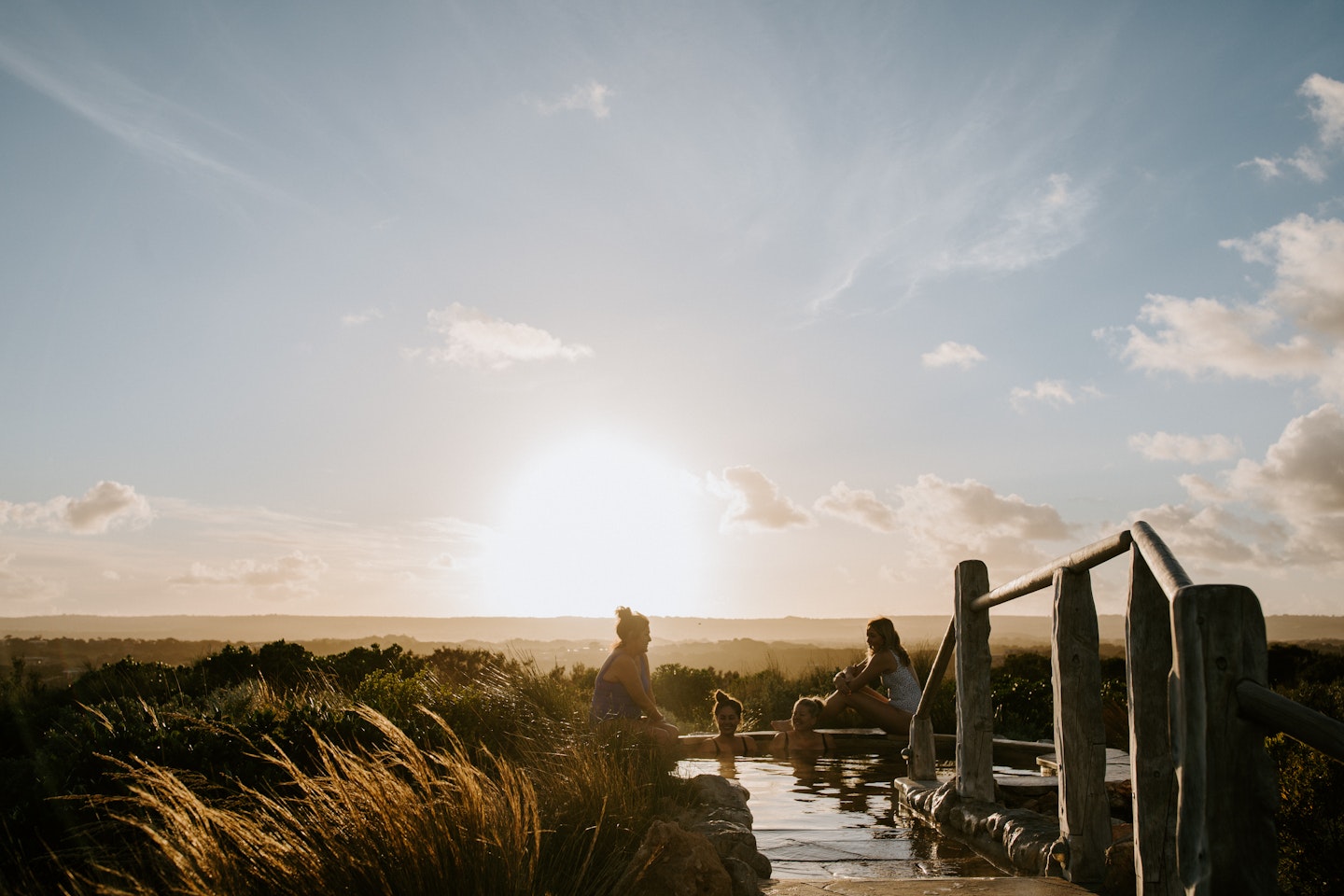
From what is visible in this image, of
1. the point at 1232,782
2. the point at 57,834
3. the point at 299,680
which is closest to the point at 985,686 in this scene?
the point at 1232,782

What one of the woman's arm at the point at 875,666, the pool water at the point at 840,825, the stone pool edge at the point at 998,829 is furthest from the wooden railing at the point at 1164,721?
the woman's arm at the point at 875,666

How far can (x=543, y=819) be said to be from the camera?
4812 mm

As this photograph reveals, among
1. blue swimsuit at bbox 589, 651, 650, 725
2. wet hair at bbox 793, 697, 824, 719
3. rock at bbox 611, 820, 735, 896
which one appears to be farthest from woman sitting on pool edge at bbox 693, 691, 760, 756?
rock at bbox 611, 820, 735, 896

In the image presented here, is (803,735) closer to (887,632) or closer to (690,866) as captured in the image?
(887,632)

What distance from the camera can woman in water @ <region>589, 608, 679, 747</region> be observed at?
826 cm

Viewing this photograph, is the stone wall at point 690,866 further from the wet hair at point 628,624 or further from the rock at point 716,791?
the wet hair at point 628,624

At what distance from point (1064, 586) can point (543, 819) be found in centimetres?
290

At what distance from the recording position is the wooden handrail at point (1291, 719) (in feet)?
7.45

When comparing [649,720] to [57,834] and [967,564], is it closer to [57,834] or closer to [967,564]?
[967,564]

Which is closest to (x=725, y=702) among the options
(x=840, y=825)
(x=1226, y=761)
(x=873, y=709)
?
(x=873, y=709)

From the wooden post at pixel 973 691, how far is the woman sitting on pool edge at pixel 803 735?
392 cm

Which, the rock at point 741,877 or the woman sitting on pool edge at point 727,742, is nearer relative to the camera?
the rock at point 741,877

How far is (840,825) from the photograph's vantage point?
666 cm

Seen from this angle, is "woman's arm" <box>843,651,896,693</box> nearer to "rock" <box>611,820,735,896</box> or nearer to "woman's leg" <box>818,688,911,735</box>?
"woman's leg" <box>818,688,911,735</box>
